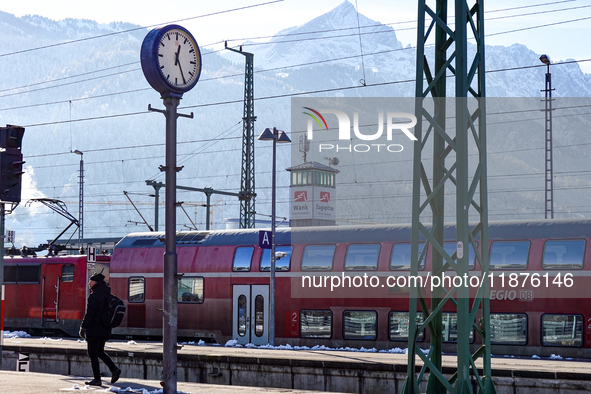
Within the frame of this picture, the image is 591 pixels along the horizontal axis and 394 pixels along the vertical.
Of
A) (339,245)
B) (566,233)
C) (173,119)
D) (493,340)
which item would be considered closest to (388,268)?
(339,245)

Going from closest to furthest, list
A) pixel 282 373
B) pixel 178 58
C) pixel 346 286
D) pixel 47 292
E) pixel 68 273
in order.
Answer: pixel 178 58, pixel 282 373, pixel 346 286, pixel 68 273, pixel 47 292

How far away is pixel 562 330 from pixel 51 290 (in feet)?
59.4

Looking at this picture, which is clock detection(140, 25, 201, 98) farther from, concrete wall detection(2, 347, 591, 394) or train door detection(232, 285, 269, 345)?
train door detection(232, 285, 269, 345)

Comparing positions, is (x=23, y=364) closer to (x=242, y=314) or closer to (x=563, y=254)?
(x=242, y=314)

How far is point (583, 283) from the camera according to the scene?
18.8 meters

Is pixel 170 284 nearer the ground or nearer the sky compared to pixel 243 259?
nearer the ground

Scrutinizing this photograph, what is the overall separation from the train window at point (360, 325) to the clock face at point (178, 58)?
11146mm

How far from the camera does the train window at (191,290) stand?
24.6 meters

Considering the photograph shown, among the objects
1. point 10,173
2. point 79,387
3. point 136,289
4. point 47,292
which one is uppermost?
point 10,173

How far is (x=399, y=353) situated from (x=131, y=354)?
6.89m

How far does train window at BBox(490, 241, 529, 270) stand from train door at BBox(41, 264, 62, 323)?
15990mm

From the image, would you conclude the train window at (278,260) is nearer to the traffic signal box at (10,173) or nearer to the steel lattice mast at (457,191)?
the traffic signal box at (10,173)

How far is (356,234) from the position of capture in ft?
73.3

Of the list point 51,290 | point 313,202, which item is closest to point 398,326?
point 51,290
